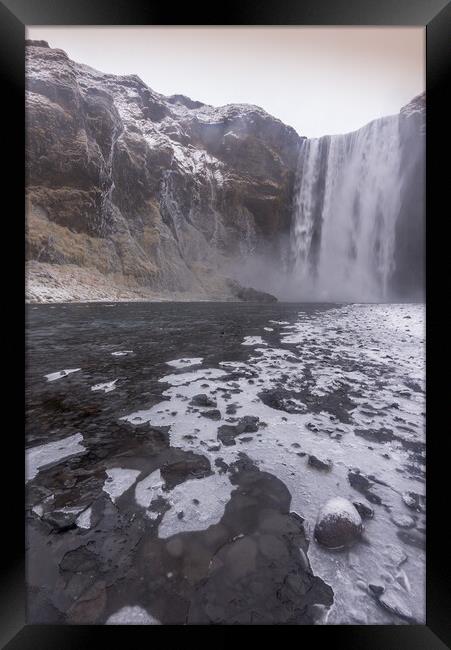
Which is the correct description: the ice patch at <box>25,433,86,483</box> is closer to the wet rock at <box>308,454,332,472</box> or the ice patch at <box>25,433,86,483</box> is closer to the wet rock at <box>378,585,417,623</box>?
the wet rock at <box>308,454,332,472</box>

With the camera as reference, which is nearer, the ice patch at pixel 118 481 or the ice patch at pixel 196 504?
the ice patch at pixel 196 504

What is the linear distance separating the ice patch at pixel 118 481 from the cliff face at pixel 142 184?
2522cm

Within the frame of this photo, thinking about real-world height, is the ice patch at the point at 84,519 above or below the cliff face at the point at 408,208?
below

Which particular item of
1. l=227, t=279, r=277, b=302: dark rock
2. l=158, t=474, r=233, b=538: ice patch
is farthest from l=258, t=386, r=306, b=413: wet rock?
l=227, t=279, r=277, b=302: dark rock

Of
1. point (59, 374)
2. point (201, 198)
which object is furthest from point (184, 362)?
point (201, 198)

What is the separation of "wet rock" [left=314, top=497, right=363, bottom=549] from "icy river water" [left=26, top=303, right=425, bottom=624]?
6 cm

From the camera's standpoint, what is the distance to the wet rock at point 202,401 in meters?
3.74

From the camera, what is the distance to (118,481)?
2.26 meters

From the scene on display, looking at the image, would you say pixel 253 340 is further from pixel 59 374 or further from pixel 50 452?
pixel 50 452

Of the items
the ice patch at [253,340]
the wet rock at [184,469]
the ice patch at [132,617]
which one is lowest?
the ice patch at [132,617]

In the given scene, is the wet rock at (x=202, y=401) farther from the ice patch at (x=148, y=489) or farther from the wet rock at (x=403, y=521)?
the wet rock at (x=403, y=521)

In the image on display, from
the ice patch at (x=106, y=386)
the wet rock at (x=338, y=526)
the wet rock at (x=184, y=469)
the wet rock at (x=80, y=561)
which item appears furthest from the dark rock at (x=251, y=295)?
the wet rock at (x=80, y=561)

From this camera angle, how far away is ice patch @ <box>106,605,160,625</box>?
1.35 m
